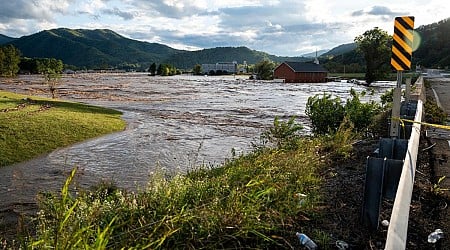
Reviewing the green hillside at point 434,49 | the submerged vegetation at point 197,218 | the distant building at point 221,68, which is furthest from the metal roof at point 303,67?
the submerged vegetation at point 197,218

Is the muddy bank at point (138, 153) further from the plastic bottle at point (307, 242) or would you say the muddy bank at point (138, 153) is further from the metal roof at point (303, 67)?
the metal roof at point (303, 67)

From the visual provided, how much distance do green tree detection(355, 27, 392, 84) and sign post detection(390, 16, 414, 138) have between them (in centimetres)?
6476

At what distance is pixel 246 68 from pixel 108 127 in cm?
14815

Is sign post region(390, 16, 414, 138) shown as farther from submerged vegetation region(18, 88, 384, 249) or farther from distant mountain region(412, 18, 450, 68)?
distant mountain region(412, 18, 450, 68)

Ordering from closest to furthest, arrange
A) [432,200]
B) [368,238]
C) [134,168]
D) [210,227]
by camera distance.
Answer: [210,227], [368,238], [432,200], [134,168]

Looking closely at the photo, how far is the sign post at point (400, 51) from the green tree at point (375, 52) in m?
64.8

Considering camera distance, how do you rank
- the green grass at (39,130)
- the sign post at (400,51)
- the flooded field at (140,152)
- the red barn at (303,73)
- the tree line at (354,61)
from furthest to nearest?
the red barn at (303,73) → the tree line at (354,61) → the green grass at (39,130) → the flooded field at (140,152) → the sign post at (400,51)

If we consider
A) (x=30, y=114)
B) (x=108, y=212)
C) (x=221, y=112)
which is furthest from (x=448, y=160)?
(x=221, y=112)

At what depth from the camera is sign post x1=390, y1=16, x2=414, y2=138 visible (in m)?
5.95

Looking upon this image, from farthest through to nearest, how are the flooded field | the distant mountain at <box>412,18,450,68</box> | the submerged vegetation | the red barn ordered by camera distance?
the distant mountain at <box>412,18,450,68</box>
the red barn
the flooded field
the submerged vegetation

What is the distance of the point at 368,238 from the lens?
3.83m

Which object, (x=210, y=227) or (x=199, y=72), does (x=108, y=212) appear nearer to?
(x=210, y=227)

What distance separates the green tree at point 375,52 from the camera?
67.4m

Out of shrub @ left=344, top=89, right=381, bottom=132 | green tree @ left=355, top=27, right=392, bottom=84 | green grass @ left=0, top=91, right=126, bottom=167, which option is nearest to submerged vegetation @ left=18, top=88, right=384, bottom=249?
shrub @ left=344, top=89, right=381, bottom=132
